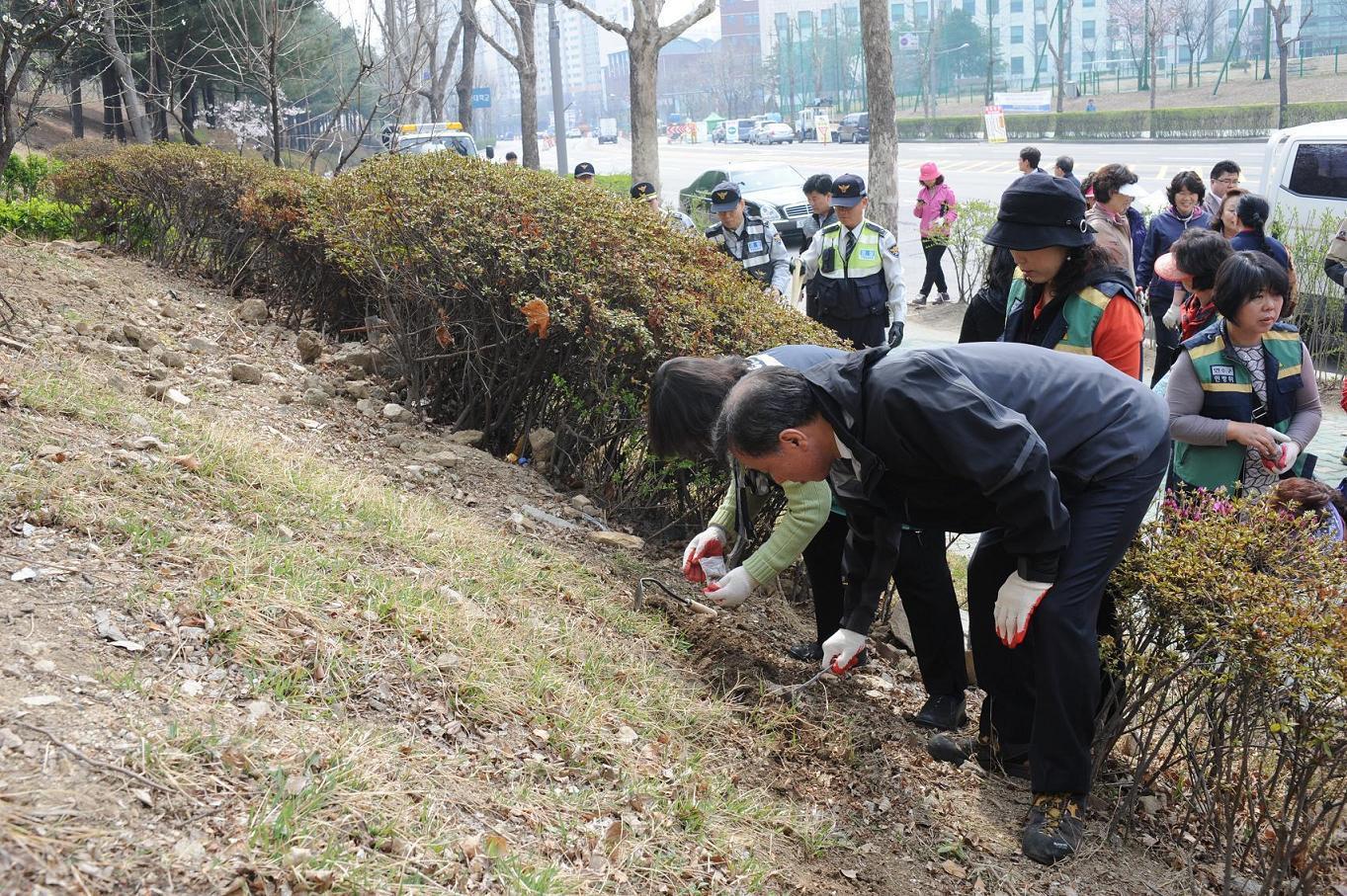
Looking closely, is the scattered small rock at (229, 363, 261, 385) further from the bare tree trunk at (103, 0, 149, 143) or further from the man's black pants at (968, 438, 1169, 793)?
the bare tree trunk at (103, 0, 149, 143)

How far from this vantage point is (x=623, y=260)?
188 inches

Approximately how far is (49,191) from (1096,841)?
34.4ft

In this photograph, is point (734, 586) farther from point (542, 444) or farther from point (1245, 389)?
point (1245, 389)

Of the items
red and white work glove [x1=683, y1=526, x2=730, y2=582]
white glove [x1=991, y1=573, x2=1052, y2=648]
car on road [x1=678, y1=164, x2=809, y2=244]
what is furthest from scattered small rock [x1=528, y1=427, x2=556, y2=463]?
car on road [x1=678, y1=164, x2=809, y2=244]

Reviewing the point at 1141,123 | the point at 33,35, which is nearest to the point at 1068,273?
the point at 33,35

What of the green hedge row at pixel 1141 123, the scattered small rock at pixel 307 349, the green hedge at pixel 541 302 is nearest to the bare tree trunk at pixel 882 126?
the green hedge at pixel 541 302

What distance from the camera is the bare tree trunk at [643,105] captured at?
1594cm

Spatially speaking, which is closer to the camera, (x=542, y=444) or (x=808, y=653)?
(x=808, y=653)

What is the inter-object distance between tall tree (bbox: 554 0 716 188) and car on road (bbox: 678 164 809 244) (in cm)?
177

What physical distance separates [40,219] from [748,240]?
658cm

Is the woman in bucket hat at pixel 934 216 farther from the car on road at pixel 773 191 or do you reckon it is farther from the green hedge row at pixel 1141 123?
the green hedge row at pixel 1141 123

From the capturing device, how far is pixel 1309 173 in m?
11.0

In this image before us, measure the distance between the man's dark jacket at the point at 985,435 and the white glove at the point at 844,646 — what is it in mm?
237

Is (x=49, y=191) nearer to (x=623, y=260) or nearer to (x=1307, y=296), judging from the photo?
(x=623, y=260)
